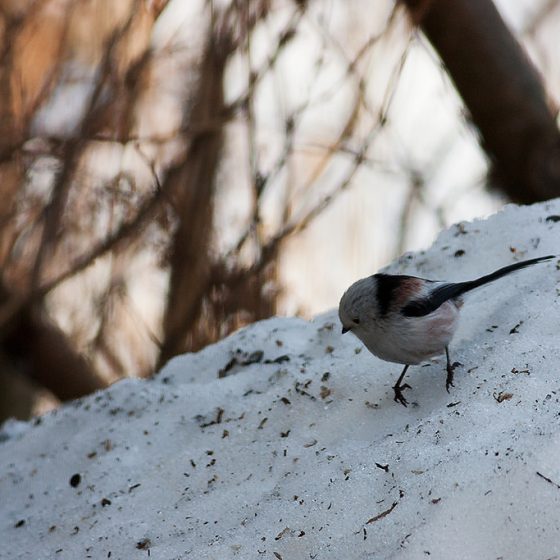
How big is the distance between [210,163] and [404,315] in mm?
2776

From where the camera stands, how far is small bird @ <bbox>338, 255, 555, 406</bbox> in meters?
2.25

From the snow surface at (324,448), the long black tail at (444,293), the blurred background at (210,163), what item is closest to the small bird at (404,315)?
the long black tail at (444,293)

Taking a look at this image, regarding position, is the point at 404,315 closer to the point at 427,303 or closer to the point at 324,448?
the point at 427,303

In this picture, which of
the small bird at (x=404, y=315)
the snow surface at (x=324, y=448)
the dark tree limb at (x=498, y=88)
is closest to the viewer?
the snow surface at (x=324, y=448)

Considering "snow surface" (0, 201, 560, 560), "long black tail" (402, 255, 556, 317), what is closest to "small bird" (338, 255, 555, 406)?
"long black tail" (402, 255, 556, 317)

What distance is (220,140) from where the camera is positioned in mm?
4996

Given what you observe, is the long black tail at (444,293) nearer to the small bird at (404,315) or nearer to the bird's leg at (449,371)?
the small bird at (404,315)

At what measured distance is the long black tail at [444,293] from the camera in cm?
228

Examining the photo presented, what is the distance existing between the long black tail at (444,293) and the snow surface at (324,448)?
0.13 metres

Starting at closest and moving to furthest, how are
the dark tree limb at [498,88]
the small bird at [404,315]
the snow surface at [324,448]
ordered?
the snow surface at [324,448] < the small bird at [404,315] < the dark tree limb at [498,88]

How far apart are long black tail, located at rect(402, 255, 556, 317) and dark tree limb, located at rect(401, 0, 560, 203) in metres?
1.40

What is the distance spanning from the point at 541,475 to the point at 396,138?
9.83 ft

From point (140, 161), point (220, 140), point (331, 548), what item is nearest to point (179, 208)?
point (140, 161)

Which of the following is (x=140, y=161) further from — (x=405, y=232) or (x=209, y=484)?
(x=209, y=484)
